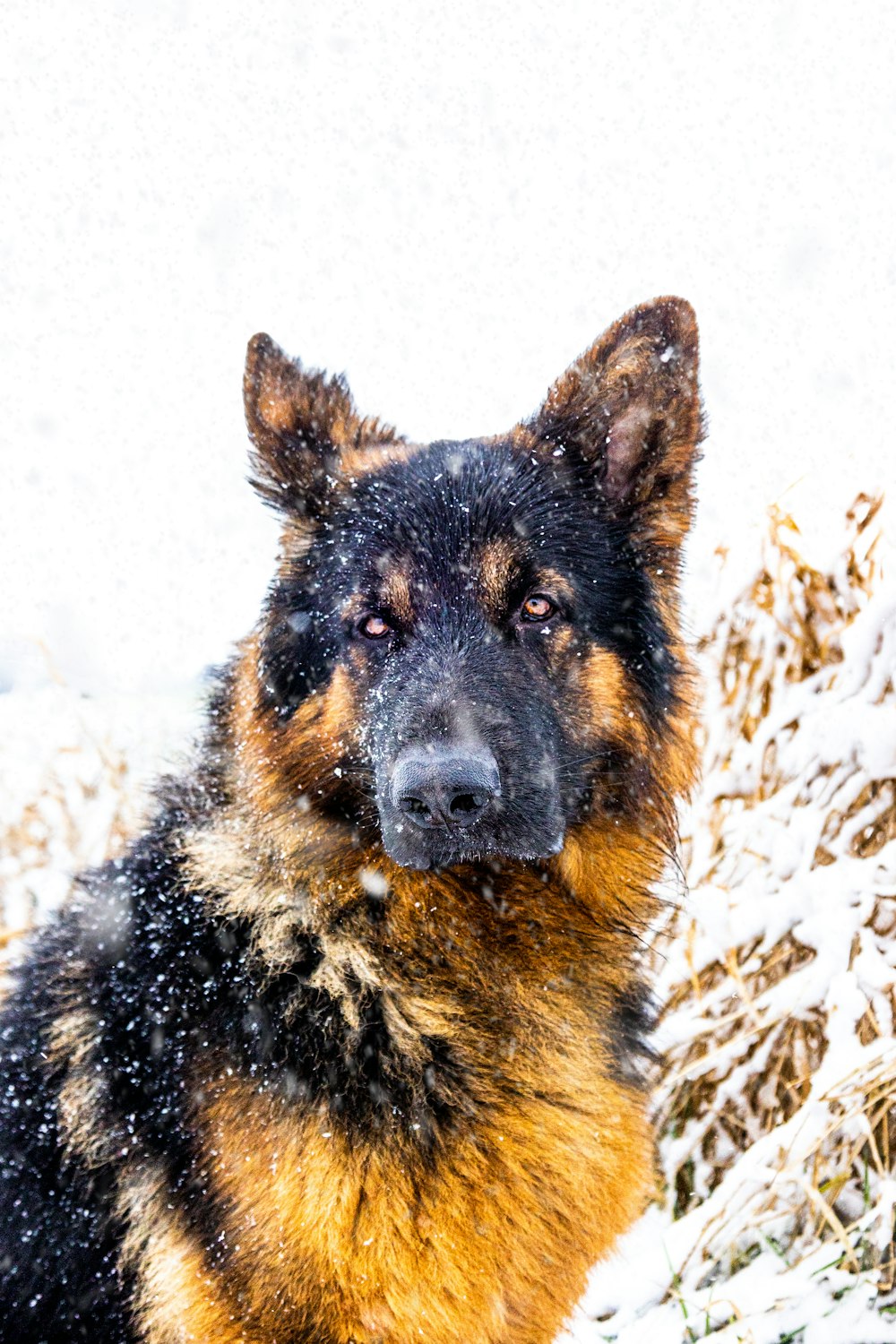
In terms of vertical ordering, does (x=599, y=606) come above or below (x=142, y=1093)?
above

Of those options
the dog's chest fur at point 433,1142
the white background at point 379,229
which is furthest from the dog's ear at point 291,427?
the white background at point 379,229

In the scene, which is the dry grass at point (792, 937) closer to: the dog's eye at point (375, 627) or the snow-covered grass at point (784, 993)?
the snow-covered grass at point (784, 993)

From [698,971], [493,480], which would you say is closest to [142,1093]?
[493,480]

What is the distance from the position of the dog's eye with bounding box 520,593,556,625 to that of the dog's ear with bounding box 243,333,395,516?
0.74 metres

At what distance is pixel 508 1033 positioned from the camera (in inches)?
120

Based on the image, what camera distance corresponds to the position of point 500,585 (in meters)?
3.21

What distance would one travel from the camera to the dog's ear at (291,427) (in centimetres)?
326

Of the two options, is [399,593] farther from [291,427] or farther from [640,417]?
[640,417]

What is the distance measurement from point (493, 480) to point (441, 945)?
4.50ft

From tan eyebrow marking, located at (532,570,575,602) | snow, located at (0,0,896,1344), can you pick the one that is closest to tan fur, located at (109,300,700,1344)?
tan eyebrow marking, located at (532,570,575,602)

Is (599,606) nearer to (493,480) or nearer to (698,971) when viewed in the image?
(493,480)

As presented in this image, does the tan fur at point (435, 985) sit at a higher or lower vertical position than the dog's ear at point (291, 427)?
lower

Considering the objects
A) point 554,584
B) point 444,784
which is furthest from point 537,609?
point 444,784

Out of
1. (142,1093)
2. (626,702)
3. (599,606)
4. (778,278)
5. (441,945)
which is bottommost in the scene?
(142,1093)
